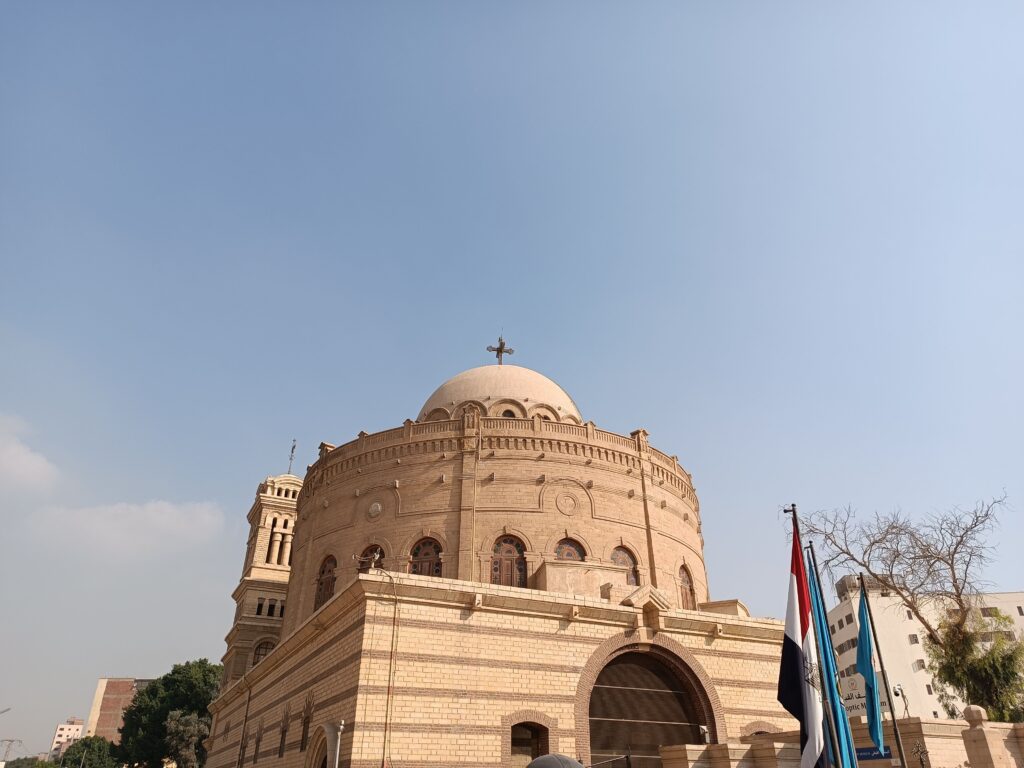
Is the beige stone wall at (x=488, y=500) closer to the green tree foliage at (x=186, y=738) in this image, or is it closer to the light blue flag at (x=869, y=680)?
the light blue flag at (x=869, y=680)

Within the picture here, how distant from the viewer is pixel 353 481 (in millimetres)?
25906

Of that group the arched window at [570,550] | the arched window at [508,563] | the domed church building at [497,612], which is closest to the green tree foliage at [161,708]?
the domed church building at [497,612]

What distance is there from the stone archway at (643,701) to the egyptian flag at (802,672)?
6.96 metres

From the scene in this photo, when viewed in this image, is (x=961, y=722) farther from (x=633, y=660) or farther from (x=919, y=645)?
(x=919, y=645)

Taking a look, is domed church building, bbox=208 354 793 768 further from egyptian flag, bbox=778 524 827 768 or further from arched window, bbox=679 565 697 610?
egyptian flag, bbox=778 524 827 768

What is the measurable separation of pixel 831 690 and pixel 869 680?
18.9ft

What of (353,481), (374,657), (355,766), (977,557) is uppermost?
(353,481)

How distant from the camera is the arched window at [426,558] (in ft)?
75.7

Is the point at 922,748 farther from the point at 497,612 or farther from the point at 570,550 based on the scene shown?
the point at 570,550

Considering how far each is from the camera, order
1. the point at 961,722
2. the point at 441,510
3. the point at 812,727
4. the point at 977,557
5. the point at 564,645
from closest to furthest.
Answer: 1. the point at 812,727
2. the point at 961,722
3. the point at 564,645
4. the point at 441,510
5. the point at 977,557

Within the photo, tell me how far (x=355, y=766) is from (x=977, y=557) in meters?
23.2

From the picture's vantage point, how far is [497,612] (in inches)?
640

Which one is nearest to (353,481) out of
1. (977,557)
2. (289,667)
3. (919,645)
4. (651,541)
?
(289,667)

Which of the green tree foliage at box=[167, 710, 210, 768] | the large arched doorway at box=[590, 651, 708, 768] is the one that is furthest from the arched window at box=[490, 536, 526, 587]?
the green tree foliage at box=[167, 710, 210, 768]
